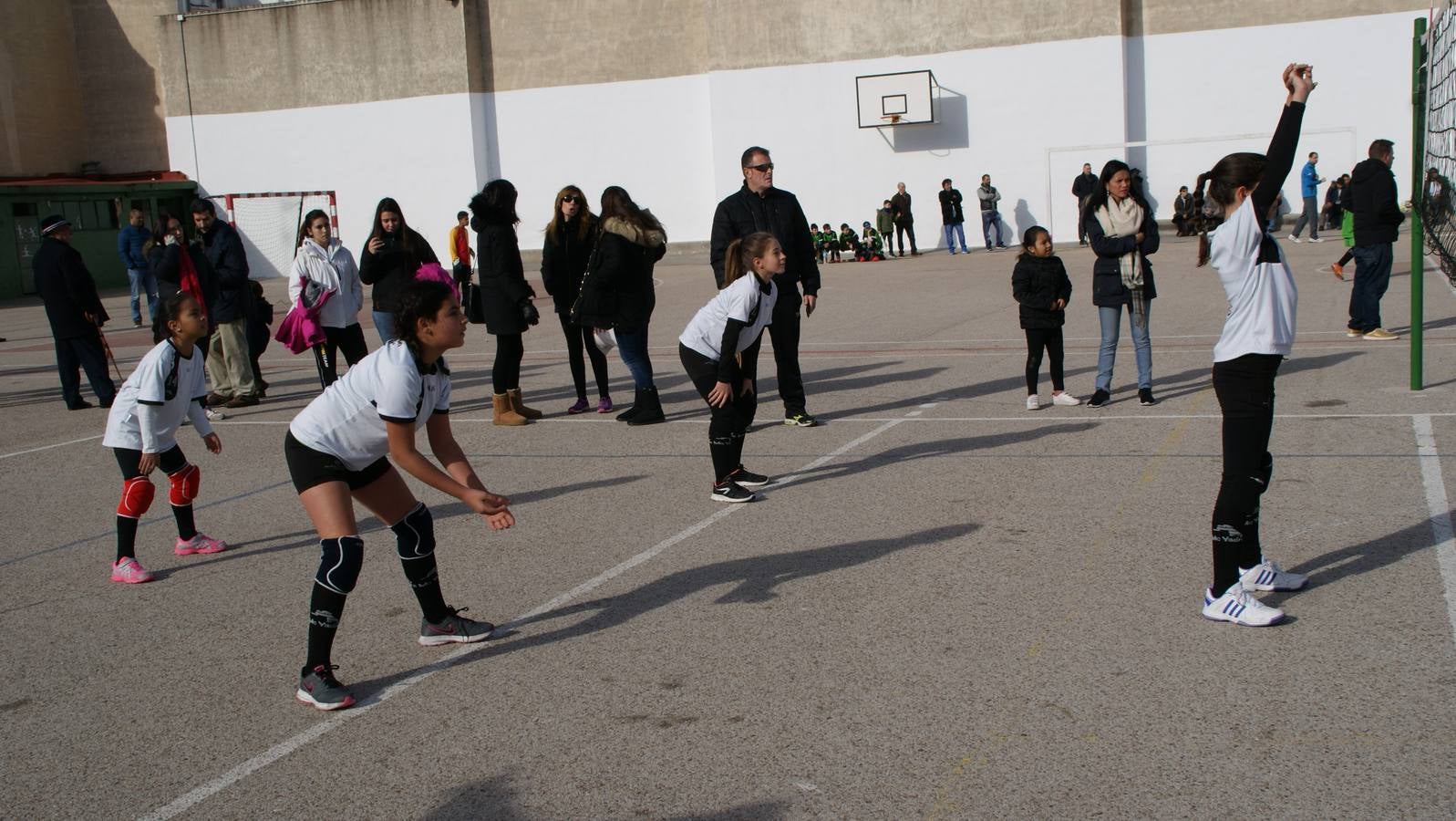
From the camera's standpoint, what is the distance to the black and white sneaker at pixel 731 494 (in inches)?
294

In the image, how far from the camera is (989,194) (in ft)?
106

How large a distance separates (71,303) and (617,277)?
5845mm

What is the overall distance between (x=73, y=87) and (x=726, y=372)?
125ft

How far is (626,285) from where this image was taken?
1021 cm

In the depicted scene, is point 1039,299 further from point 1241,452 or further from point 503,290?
point 1241,452

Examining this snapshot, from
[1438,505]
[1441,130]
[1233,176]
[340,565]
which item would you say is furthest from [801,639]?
[1441,130]

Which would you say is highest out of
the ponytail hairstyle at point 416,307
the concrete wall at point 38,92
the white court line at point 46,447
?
the concrete wall at point 38,92

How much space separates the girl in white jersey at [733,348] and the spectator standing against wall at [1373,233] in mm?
7087

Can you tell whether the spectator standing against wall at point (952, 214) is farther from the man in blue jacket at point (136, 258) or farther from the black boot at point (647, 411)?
the black boot at point (647, 411)

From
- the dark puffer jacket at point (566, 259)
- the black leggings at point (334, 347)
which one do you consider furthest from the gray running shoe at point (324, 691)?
the black leggings at point (334, 347)

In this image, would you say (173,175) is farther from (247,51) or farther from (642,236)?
(642,236)

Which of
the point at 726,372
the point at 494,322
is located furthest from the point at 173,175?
the point at 726,372

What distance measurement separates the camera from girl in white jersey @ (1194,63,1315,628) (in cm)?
491

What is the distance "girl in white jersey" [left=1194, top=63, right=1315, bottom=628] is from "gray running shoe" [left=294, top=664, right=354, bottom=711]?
3.24m
